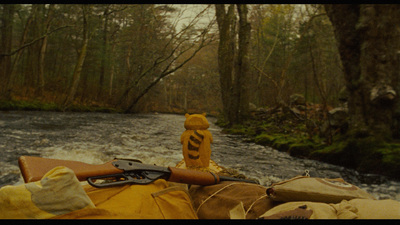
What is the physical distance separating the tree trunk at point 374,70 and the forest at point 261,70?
0.06 ft

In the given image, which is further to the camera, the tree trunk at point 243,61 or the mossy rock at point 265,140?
the tree trunk at point 243,61

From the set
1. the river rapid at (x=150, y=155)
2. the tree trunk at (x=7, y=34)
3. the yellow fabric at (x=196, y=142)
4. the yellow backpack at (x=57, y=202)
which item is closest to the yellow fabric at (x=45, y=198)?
the yellow backpack at (x=57, y=202)

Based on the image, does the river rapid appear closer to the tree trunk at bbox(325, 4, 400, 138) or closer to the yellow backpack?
the tree trunk at bbox(325, 4, 400, 138)

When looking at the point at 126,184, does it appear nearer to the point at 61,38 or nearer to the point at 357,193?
the point at 357,193

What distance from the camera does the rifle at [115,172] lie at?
138 centimetres

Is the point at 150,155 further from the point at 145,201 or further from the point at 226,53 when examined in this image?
the point at 226,53

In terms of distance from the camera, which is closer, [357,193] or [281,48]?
[357,193]

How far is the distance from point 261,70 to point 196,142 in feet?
46.1

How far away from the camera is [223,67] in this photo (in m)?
12.7

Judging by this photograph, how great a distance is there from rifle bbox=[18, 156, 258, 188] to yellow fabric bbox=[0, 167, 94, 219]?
0.67 feet

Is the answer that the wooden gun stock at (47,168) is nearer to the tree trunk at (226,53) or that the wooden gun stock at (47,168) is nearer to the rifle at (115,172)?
the rifle at (115,172)

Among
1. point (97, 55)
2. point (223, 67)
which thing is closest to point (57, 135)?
point (223, 67)

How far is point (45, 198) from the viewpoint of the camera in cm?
112
